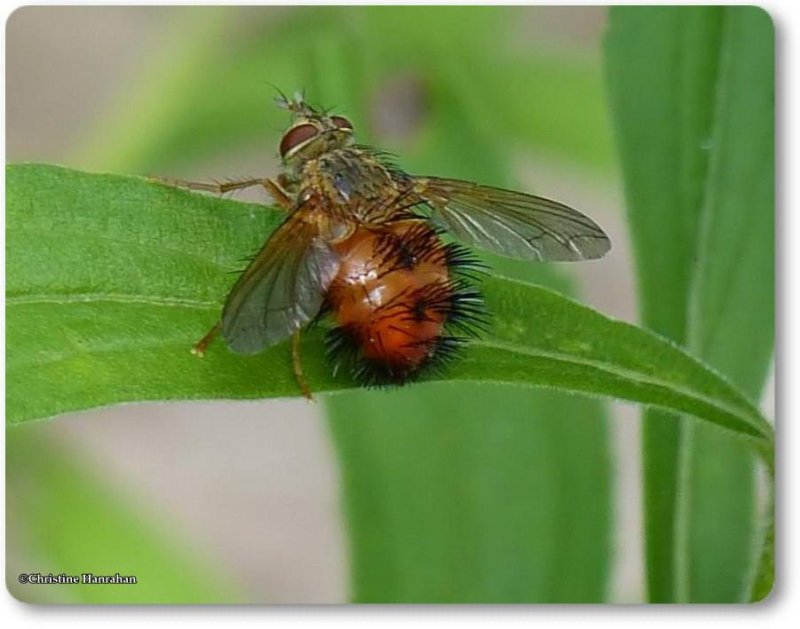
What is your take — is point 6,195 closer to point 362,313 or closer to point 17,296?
point 17,296

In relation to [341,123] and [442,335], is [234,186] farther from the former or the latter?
[442,335]

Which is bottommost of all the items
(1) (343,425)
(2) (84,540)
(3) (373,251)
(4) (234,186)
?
(2) (84,540)

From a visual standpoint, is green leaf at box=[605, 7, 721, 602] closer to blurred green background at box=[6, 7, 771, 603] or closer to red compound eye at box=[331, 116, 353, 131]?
blurred green background at box=[6, 7, 771, 603]

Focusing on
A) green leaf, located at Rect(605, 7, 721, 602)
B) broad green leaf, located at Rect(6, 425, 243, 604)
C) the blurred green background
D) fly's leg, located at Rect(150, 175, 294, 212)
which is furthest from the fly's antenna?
broad green leaf, located at Rect(6, 425, 243, 604)

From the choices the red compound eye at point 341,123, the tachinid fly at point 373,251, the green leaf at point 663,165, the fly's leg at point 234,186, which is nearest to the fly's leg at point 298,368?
the tachinid fly at point 373,251

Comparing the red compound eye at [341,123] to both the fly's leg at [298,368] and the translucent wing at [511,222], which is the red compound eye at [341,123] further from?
the fly's leg at [298,368]

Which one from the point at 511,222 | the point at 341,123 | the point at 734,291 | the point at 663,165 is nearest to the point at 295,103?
the point at 341,123
